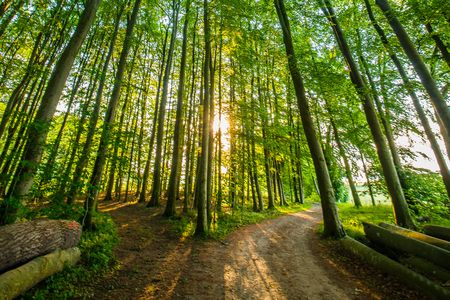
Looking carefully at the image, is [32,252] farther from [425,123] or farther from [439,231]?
[425,123]

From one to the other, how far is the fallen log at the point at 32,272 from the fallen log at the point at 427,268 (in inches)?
278

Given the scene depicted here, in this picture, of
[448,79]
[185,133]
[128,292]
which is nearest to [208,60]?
[185,133]

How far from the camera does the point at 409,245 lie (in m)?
4.78

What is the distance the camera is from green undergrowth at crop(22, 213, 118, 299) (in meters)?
3.62

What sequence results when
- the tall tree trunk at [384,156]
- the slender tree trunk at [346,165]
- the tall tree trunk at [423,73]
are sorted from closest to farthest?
the tall tree trunk at [423,73] < the tall tree trunk at [384,156] < the slender tree trunk at [346,165]

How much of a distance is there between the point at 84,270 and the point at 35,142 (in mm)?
2855

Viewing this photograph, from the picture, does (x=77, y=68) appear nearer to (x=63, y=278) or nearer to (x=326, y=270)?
(x=63, y=278)

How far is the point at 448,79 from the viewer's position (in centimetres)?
1016

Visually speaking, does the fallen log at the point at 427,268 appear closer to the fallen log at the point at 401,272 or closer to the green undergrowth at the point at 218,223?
the fallen log at the point at 401,272

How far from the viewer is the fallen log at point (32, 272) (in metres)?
3.04

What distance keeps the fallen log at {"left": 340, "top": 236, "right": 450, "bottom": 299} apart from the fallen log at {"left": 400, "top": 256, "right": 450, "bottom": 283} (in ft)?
1.09

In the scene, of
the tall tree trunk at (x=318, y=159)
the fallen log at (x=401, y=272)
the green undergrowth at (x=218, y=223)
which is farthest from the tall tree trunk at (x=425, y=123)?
the green undergrowth at (x=218, y=223)

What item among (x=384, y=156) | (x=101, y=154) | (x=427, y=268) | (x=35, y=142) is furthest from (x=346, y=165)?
(x=35, y=142)

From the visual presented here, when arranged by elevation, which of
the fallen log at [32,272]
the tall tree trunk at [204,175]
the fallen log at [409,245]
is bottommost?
the fallen log at [32,272]
